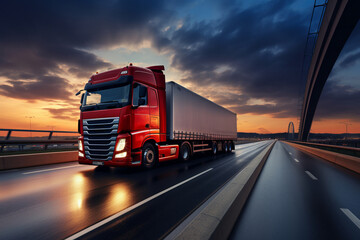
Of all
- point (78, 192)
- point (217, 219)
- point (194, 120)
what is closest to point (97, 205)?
point (78, 192)

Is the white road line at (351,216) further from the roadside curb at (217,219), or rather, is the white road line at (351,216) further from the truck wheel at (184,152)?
the truck wheel at (184,152)

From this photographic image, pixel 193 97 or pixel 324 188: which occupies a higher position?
pixel 193 97

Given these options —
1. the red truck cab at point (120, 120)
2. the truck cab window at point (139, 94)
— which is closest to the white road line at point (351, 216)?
the red truck cab at point (120, 120)

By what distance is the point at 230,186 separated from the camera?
14.3 feet

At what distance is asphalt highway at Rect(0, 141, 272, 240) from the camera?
293 centimetres

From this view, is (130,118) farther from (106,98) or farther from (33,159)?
(33,159)

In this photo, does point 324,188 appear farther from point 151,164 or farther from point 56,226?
point 56,226

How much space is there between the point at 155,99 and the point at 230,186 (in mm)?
5488

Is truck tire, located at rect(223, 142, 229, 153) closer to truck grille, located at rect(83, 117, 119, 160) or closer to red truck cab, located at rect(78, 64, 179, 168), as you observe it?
red truck cab, located at rect(78, 64, 179, 168)

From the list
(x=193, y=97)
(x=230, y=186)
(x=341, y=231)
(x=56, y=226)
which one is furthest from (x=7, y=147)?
(x=341, y=231)

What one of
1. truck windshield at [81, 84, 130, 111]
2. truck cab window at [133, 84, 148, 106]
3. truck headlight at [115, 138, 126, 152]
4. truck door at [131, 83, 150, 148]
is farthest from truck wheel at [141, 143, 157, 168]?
truck windshield at [81, 84, 130, 111]

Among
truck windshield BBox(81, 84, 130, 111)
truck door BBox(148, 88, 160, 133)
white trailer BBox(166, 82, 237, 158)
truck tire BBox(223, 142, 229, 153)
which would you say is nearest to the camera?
truck windshield BBox(81, 84, 130, 111)

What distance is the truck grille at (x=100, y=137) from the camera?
7109mm

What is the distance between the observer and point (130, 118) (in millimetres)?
7195
